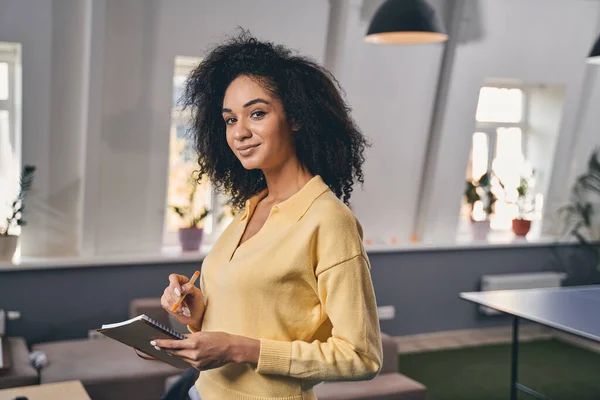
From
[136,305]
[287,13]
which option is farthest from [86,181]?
[287,13]

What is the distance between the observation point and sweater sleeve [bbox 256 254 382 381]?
147cm

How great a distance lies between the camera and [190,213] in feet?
17.5

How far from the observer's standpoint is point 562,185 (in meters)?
6.81

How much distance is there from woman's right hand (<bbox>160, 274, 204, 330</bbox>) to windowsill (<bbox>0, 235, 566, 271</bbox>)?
3.25 meters

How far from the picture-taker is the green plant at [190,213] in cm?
524

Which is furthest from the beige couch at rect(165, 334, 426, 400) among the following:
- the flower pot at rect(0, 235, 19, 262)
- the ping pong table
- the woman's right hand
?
the woman's right hand

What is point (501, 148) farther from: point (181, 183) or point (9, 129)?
point (9, 129)

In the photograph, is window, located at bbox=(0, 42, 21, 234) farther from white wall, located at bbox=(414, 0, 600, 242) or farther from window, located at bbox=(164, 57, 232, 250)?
white wall, located at bbox=(414, 0, 600, 242)

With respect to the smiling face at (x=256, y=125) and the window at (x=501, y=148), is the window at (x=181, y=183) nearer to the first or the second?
the window at (x=501, y=148)

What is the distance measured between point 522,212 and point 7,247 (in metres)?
4.51

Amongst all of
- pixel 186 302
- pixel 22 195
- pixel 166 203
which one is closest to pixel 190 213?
pixel 166 203

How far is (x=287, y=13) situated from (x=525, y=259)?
3245 millimetres

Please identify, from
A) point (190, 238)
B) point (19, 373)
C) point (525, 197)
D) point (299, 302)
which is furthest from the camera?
point (525, 197)

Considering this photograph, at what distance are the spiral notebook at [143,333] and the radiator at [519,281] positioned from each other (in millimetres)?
4989
